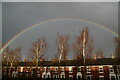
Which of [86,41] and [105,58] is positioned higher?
[86,41]

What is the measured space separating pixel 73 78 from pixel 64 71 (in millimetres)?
2913

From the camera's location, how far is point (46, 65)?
4347cm

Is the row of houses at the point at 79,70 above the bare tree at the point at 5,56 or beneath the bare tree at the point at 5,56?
beneath

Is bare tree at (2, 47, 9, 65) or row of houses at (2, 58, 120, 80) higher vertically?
bare tree at (2, 47, 9, 65)

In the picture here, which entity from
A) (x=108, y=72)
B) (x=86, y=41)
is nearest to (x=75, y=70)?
(x=108, y=72)

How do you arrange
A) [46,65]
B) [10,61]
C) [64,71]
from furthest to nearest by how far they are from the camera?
[10,61] < [46,65] < [64,71]

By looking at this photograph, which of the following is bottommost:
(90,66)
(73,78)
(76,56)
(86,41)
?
(73,78)

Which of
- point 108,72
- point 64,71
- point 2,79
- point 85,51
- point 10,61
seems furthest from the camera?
point 10,61

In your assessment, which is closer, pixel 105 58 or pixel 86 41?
→ pixel 86 41

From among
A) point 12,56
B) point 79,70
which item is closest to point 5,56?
point 12,56

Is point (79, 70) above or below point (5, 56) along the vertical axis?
below

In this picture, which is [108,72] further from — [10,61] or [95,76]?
[10,61]

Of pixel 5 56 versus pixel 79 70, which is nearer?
pixel 79 70

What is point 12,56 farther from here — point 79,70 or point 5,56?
point 79,70
